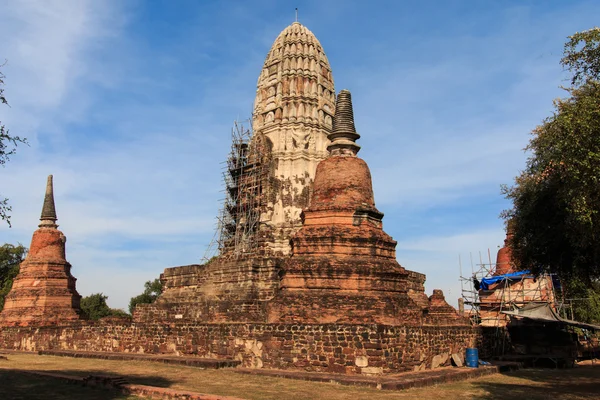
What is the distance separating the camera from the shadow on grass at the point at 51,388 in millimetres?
10920

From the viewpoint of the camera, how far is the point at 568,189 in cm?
1338

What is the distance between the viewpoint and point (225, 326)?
17.4 m

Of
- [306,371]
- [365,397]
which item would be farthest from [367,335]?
[365,397]

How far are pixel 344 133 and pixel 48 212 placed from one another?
20.8 meters

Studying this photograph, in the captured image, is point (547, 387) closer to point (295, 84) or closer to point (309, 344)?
point (309, 344)

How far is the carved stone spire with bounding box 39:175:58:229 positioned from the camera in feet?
103

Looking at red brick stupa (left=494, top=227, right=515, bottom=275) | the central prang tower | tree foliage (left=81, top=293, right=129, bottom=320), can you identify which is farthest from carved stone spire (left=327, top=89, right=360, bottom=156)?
tree foliage (left=81, top=293, right=129, bottom=320)

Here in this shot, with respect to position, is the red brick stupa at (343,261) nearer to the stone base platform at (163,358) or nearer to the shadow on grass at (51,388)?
the stone base platform at (163,358)

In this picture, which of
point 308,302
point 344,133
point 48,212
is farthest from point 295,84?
point 308,302

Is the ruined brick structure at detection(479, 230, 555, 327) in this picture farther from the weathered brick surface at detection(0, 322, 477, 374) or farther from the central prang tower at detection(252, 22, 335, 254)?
the weathered brick surface at detection(0, 322, 477, 374)

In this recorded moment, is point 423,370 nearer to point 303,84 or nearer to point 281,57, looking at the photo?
point 303,84

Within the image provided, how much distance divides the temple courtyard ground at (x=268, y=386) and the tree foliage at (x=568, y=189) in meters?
3.68

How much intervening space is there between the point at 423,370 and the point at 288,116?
19845 mm

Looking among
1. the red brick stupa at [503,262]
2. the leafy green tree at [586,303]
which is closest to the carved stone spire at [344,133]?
the leafy green tree at [586,303]
